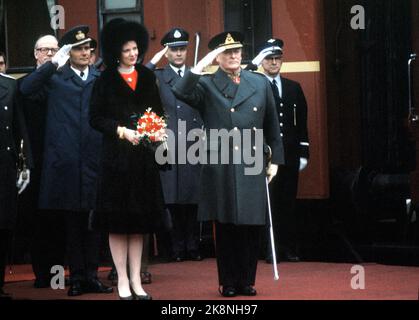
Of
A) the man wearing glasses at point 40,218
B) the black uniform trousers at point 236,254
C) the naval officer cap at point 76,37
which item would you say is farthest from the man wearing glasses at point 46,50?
the black uniform trousers at point 236,254

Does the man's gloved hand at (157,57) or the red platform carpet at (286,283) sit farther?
the man's gloved hand at (157,57)

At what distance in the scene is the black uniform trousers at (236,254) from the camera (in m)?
10.8

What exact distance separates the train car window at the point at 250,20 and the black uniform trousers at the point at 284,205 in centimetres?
133

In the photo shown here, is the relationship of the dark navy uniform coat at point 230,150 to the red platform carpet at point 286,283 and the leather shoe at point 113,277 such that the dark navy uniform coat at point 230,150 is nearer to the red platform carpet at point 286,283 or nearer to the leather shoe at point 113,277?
the red platform carpet at point 286,283

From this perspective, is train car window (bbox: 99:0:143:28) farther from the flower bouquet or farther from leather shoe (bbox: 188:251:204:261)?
the flower bouquet

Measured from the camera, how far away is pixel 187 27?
1467 centimetres

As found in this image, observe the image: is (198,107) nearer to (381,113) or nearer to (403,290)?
(403,290)

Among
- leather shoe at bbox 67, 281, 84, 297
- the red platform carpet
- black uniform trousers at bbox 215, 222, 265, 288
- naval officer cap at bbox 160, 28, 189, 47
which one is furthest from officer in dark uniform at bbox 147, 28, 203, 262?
black uniform trousers at bbox 215, 222, 265, 288

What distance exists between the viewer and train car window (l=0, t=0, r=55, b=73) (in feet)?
49.4

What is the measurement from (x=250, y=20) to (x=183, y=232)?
7.47 ft

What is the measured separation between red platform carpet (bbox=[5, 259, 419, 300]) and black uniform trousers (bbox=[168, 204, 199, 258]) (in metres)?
0.29

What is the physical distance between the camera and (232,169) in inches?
426

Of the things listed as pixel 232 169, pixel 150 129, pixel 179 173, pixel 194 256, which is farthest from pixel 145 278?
pixel 179 173

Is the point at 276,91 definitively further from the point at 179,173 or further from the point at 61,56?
the point at 61,56
